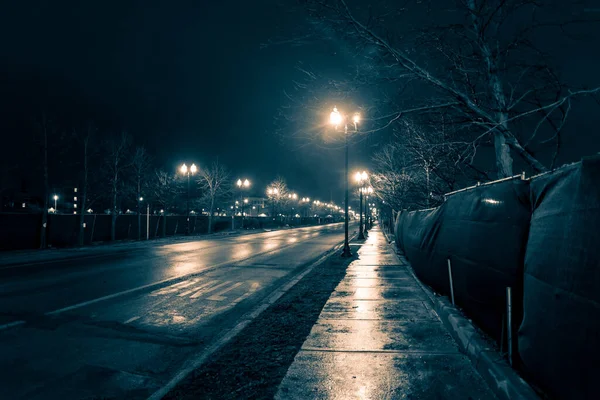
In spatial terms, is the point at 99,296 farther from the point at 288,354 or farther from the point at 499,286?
the point at 499,286

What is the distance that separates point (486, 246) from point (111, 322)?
6.03 m

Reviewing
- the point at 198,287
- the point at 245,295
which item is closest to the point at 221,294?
the point at 245,295

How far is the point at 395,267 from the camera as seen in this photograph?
11.5m

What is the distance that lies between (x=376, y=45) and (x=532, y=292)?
14.8ft

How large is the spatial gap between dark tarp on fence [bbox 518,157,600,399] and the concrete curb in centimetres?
17

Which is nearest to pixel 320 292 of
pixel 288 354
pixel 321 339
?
pixel 321 339

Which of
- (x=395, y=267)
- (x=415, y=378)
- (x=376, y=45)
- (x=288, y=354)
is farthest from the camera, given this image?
(x=395, y=267)

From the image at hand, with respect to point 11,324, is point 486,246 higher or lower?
higher

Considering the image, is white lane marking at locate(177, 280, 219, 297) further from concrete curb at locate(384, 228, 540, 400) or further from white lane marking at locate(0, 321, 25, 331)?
concrete curb at locate(384, 228, 540, 400)

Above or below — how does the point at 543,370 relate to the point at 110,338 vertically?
above

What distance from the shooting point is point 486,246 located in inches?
158

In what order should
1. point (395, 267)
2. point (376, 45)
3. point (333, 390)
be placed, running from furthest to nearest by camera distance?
1. point (395, 267)
2. point (376, 45)
3. point (333, 390)

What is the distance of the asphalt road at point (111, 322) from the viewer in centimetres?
375

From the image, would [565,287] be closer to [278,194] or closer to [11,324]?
[11,324]
